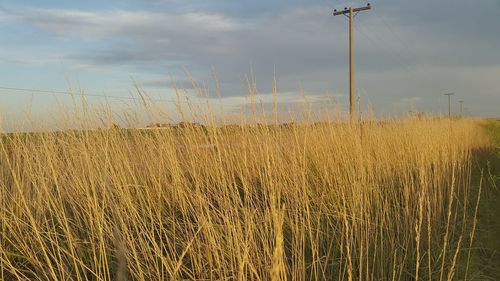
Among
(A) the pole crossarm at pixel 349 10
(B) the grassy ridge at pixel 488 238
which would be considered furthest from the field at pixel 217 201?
(A) the pole crossarm at pixel 349 10

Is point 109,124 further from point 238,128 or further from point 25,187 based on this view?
point 238,128

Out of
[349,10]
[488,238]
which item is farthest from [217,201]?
[349,10]

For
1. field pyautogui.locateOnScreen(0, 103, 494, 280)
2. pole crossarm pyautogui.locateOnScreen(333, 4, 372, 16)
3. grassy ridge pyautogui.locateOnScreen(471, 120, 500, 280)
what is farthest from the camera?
pole crossarm pyautogui.locateOnScreen(333, 4, 372, 16)

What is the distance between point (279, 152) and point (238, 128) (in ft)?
1.45

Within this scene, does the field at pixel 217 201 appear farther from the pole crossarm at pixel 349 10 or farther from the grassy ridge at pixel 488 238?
the pole crossarm at pixel 349 10

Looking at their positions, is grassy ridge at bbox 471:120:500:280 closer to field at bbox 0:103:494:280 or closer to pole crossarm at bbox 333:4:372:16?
field at bbox 0:103:494:280

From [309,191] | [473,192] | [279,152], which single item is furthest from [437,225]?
[473,192]

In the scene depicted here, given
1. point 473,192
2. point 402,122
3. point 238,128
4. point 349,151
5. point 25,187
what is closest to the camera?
point 25,187

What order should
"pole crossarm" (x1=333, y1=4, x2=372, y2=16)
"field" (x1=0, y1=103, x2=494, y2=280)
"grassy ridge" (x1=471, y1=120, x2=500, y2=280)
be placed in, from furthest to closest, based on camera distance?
"pole crossarm" (x1=333, y1=4, x2=372, y2=16)
"grassy ridge" (x1=471, y1=120, x2=500, y2=280)
"field" (x1=0, y1=103, x2=494, y2=280)

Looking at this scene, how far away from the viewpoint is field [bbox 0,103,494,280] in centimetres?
221

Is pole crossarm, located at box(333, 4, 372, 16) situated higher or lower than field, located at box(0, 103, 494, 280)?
higher

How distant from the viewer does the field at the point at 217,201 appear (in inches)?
87.0

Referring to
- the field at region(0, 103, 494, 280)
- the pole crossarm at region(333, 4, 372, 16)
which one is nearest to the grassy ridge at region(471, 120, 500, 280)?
the field at region(0, 103, 494, 280)

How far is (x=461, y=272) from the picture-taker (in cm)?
278
